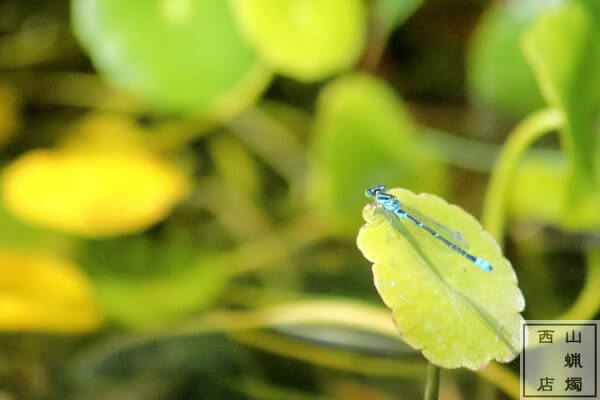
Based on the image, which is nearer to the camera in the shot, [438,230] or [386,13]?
[438,230]

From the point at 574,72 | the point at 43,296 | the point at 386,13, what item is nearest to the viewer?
the point at 574,72

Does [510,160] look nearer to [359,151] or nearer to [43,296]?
[359,151]

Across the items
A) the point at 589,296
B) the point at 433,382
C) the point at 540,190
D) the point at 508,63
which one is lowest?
the point at 433,382

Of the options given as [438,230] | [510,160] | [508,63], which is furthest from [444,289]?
[508,63]

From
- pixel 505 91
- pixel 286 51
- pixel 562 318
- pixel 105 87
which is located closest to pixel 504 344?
pixel 562 318

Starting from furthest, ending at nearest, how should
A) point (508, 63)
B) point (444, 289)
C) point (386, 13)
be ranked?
point (386, 13) → point (508, 63) → point (444, 289)

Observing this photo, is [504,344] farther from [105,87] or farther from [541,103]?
[105,87]
